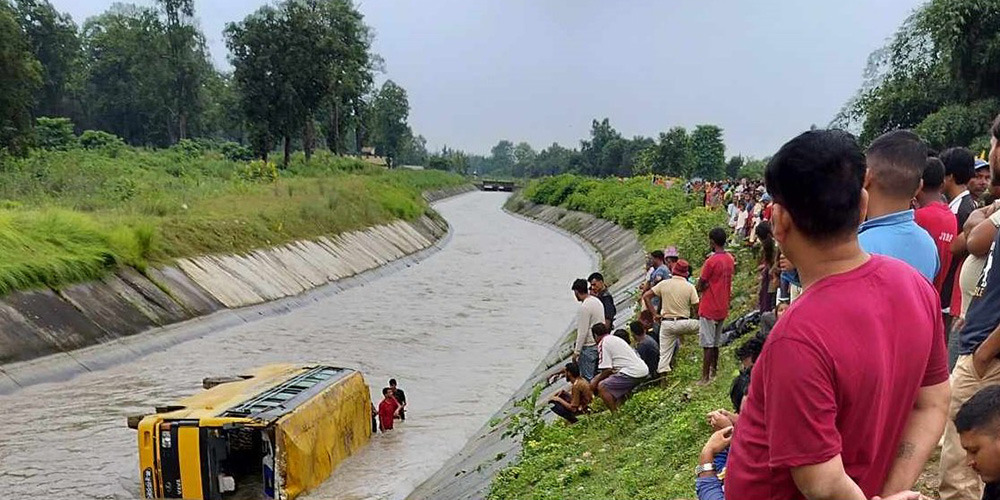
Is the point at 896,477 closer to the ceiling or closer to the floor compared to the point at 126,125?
closer to the floor

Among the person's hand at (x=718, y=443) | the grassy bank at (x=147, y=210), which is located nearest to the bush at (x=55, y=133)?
the grassy bank at (x=147, y=210)

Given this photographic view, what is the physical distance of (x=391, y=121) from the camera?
119250 millimetres

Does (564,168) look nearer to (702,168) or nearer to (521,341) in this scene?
(702,168)

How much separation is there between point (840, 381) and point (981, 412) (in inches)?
67.5

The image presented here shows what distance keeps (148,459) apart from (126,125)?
8343cm

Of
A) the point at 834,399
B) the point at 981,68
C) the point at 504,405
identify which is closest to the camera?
the point at 834,399

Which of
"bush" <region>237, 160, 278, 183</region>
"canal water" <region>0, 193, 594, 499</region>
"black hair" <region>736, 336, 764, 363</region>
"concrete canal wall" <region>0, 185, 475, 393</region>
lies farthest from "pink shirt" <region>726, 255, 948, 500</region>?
"bush" <region>237, 160, 278, 183</region>

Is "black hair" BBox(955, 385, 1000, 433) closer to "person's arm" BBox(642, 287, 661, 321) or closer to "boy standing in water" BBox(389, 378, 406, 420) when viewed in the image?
"person's arm" BBox(642, 287, 661, 321)

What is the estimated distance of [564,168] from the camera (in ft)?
425

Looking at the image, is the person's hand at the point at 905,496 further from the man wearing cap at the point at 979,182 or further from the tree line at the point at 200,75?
the tree line at the point at 200,75

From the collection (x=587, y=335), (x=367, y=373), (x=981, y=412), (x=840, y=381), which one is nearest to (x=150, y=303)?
(x=367, y=373)

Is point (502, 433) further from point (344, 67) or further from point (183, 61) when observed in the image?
point (183, 61)

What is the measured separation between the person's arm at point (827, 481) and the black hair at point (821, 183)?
65 cm

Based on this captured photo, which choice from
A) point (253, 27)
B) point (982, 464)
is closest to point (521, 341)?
point (982, 464)
